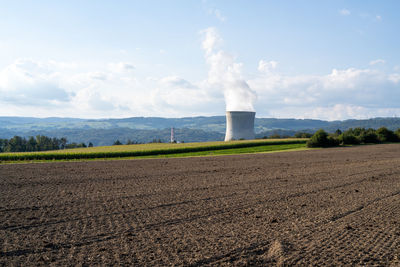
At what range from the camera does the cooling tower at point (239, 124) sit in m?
55.0

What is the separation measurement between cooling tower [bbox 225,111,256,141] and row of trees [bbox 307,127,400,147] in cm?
994

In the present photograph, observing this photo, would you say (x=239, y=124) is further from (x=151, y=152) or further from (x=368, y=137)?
(x=151, y=152)

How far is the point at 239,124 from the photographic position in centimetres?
5575

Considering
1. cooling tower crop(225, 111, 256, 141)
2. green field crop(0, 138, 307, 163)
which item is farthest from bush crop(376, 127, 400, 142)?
cooling tower crop(225, 111, 256, 141)

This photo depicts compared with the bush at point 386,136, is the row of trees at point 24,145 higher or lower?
lower

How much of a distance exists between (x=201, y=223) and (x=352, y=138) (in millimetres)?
48943

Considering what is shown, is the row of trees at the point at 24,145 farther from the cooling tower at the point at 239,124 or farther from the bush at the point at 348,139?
the bush at the point at 348,139

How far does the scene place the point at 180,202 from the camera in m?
12.2

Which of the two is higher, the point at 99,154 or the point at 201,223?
the point at 201,223

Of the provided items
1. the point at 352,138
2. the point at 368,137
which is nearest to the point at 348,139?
the point at 352,138

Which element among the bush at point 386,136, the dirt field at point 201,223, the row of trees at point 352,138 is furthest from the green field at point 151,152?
the dirt field at point 201,223

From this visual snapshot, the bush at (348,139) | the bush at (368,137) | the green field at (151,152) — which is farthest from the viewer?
the bush at (368,137)

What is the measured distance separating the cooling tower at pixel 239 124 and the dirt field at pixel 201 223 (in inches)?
1507

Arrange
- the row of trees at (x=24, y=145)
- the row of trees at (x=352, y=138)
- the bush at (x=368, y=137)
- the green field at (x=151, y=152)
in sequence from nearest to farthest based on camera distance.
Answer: the green field at (x=151, y=152)
the row of trees at (x=352, y=138)
the bush at (x=368, y=137)
the row of trees at (x=24, y=145)
